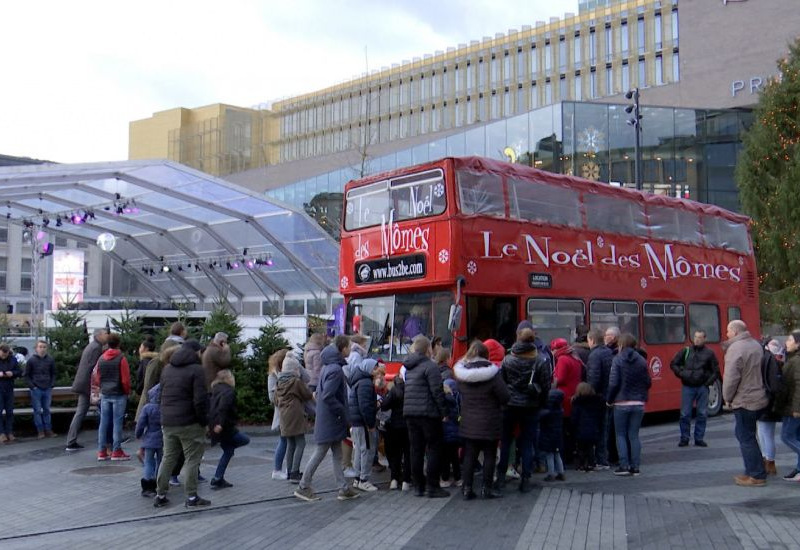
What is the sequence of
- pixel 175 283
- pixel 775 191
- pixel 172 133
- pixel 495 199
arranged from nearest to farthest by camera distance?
1. pixel 495 199
2. pixel 775 191
3. pixel 175 283
4. pixel 172 133

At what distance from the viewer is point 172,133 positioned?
83.6 m

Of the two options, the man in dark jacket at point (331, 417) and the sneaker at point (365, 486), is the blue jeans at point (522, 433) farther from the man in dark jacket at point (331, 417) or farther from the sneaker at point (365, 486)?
the man in dark jacket at point (331, 417)

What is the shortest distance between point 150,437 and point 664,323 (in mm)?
10550

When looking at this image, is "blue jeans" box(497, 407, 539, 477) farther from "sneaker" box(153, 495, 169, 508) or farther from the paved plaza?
"sneaker" box(153, 495, 169, 508)

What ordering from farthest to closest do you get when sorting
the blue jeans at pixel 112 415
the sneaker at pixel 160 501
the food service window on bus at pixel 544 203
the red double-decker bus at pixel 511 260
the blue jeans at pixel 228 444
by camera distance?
A: the food service window on bus at pixel 544 203, the red double-decker bus at pixel 511 260, the blue jeans at pixel 112 415, the blue jeans at pixel 228 444, the sneaker at pixel 160 501

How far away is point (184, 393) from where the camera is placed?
8.54m

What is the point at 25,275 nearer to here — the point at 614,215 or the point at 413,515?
the point at 614,215

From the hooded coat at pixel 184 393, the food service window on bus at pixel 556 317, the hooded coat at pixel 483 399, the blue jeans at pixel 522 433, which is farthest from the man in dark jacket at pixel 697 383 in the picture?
the hooded coat at pixel 184 393

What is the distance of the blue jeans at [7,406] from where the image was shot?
44.9 ft

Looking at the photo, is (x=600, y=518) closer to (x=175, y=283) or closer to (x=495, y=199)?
(x=495, y=199)

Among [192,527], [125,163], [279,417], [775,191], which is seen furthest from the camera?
[775,191]

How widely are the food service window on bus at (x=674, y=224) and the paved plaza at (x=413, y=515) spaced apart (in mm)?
6044

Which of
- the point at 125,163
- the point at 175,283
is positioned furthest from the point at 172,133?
the point at 125,163

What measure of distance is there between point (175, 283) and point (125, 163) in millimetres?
16787
